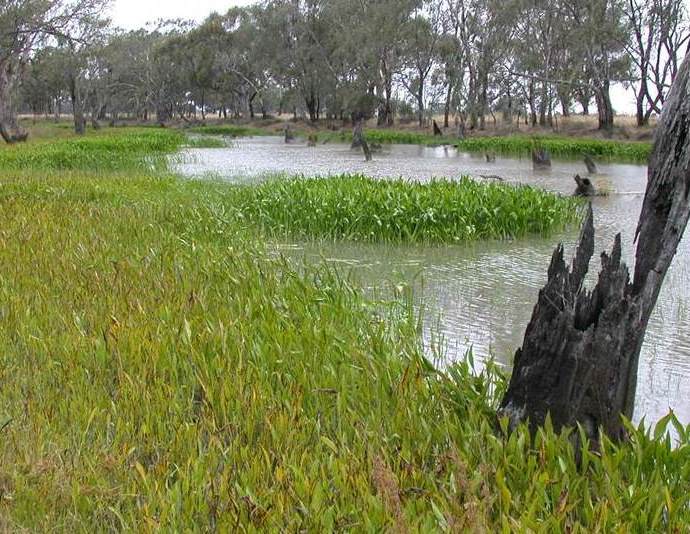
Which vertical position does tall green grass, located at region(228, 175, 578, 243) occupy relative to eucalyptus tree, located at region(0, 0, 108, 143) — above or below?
below

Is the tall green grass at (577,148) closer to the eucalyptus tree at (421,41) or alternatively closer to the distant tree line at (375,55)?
the distant tree line at (375,55)

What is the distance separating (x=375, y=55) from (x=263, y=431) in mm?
56216

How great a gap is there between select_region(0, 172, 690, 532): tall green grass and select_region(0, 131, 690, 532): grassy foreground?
0.01 m

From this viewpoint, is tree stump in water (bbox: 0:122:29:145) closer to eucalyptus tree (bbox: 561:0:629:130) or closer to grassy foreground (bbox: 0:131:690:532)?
eucalyptus tree (bbox: 561:0:629:130)

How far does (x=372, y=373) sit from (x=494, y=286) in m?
4.33

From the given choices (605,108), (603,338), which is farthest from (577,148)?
(603,338)

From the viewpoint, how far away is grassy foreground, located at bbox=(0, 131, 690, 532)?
289 cm

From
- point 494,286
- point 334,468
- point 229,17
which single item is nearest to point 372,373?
point 334,468

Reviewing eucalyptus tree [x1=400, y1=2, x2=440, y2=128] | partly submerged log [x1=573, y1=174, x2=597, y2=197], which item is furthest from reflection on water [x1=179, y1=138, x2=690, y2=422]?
eucalyptus tree [x1=400, y1=2, x2=440, y2=128]

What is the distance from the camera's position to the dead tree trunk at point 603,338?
360 centimetres

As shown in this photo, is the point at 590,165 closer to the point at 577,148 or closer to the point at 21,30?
the point at 577,148

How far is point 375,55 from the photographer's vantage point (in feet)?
189

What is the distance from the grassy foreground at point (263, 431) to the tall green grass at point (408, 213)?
191 inches

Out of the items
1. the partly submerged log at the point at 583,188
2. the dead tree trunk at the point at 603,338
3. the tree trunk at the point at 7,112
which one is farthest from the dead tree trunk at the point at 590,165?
the tree trunk at the point at 7,112
